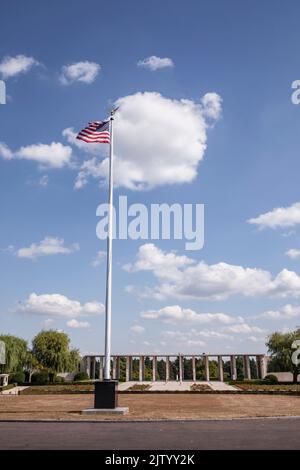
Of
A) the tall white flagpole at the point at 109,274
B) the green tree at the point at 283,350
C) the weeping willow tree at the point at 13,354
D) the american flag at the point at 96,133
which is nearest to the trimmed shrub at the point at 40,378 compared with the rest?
the weeping willow tree at the point at 13,354

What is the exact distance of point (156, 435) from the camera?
13266 millimetres

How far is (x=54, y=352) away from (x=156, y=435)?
54469 millimetres

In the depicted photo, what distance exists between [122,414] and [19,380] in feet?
127

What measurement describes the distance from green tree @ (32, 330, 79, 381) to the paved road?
164ft

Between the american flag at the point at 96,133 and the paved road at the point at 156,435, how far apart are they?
1256 cm

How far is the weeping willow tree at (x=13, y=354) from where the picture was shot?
56.5 meters

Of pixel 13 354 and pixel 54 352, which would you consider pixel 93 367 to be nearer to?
pixel 54 352

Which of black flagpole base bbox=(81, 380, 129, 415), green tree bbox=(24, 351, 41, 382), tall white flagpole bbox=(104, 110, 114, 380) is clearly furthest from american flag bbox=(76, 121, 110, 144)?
green tree bbox=(24, 351, 41, 382)

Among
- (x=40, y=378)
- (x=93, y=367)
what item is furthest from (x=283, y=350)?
(x=93, y=367)

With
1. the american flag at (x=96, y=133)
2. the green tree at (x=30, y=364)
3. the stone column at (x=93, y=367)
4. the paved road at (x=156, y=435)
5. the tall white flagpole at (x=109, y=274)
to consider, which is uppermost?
the american flag at (x=96, y=133)

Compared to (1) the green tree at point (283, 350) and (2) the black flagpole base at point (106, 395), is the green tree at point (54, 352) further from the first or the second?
(2) the black flagpole base at point (106, 395)

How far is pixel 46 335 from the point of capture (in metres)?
66.8

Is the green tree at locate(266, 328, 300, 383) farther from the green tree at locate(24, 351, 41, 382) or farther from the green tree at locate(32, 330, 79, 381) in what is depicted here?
the green tree at locate(24, 351, 41, 382)
